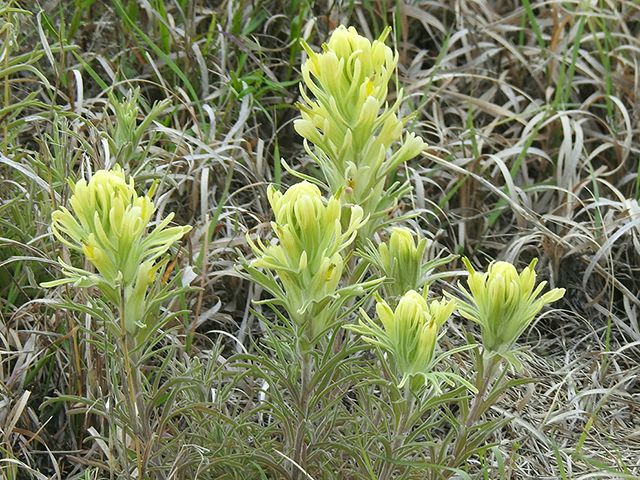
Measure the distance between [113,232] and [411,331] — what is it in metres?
0.51

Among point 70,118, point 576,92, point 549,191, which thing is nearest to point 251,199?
point 70,118

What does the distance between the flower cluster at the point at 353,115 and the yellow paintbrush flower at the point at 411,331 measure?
25 centimetres

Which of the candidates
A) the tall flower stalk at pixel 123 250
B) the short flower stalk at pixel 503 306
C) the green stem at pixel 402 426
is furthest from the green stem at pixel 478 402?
the tall flower stalk at pixel 123 250

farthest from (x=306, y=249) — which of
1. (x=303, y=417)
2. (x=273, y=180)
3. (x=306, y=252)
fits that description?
(x=273, y=180)

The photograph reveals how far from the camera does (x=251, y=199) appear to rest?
2.56m

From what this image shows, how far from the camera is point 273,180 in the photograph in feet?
8.22

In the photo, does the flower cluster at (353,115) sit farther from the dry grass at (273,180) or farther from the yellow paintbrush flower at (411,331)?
the dry grass at (273,180)

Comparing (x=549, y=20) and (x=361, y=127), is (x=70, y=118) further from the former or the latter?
(x=549, y=20)

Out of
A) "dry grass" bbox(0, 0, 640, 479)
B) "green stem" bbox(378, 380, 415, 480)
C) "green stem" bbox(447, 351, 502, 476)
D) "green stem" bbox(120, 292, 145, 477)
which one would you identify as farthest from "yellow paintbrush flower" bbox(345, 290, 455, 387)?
"green stem" bbox(120, 292, 145, 477)

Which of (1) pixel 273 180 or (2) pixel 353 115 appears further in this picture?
(1) pixel 273 180

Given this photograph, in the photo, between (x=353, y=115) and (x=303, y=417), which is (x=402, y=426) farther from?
(x=353, y=115)

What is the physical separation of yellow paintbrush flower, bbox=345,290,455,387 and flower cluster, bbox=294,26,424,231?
9.9 inches

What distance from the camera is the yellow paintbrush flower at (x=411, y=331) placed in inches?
46.4

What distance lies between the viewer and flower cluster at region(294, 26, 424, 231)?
129 cm
